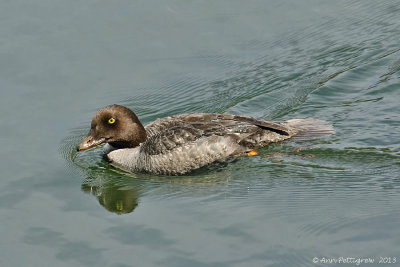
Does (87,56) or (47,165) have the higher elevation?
(87,56)

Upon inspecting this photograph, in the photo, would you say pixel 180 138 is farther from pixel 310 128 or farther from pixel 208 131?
pixel 310 128

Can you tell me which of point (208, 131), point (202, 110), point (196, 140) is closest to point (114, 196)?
point (196, 140)

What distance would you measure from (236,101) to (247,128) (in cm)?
204

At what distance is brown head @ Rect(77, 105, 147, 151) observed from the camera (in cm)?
1254

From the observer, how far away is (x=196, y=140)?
12469 mm

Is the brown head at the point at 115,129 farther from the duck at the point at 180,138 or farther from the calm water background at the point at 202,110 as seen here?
the calm water background at the point at 202,110

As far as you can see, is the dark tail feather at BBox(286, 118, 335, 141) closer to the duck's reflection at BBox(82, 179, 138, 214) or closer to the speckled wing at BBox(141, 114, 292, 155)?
the speckled wing at BBox(141, 114, 292, 155)

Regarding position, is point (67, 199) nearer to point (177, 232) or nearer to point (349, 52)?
point (177, 232)

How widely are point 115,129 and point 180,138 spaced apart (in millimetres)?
1226

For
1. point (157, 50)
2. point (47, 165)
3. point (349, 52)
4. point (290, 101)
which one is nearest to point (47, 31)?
point (157, 50)

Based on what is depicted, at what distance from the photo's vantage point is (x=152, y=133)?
1291 centimetres

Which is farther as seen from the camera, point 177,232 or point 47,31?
Answer: point 47,31

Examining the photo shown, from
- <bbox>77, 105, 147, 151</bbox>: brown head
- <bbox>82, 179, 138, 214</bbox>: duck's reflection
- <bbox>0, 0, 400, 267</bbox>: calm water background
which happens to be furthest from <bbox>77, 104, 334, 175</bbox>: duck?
<bbox>82, 179, 138, 214</bbox>: duck's reflection

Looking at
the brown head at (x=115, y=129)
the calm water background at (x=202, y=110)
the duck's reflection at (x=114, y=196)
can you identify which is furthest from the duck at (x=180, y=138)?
the duck's reflection at (x=114, y=196)
